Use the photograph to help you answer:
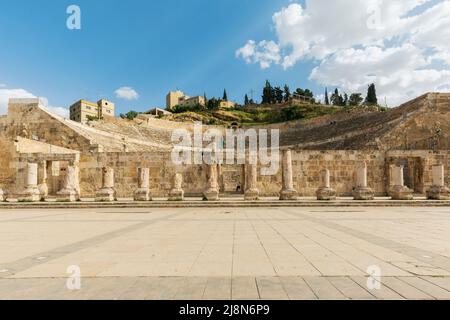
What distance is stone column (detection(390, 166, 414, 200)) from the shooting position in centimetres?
1736

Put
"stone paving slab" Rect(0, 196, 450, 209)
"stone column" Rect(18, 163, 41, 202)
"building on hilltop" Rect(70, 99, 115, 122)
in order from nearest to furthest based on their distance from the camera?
"stone paving slab" Rect(0, 196, 450, 209)
"stone column" Rect(18, 163, 41, 202)
"building on hilltop" Rect(70, 99, 115, 122)

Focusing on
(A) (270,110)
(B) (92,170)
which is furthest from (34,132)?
(A) (270,110)

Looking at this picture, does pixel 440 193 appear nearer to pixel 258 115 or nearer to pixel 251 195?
pixel 251 195

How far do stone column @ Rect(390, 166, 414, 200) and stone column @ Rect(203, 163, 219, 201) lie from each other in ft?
33.8

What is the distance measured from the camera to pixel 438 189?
1727 centimetres

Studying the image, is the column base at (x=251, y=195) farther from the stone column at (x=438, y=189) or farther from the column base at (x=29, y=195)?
the column base at (x=29, y=195)

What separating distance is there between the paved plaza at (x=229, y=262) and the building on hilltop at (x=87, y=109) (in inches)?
3850

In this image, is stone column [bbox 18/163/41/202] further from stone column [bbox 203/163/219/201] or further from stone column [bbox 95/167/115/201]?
stone column [bbox 203/163/219/201]

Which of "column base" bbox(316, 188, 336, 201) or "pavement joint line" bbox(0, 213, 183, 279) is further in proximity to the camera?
"column base" bbox(316, 188, 336, 201)

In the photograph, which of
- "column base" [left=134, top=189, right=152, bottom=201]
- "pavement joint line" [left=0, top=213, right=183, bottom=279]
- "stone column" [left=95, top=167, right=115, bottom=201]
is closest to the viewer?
"pavement joint line" [left=0, top=213, right=183, bottom=279]

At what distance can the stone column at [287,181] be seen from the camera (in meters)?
17.6

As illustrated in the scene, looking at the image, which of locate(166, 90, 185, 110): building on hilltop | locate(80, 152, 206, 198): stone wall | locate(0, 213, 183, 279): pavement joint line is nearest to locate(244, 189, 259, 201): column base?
locate(80, 152, 206, 198): stone wall

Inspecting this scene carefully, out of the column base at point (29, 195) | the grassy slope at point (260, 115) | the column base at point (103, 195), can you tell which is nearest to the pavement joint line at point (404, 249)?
the column base at point (103, 195)
